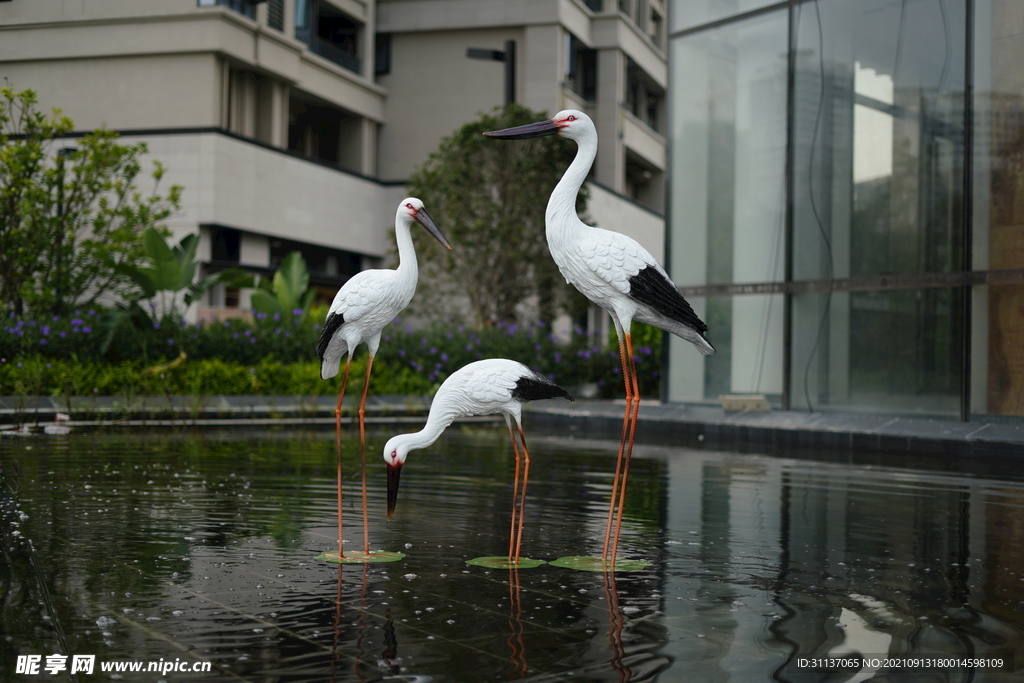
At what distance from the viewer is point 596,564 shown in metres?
5.25

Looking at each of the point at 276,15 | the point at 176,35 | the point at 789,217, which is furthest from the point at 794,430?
the point at 276,15

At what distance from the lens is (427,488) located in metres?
8.31

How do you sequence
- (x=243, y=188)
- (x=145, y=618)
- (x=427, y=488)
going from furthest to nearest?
(x=243, y=188), (x=427, y=488), (x=145, y=618)

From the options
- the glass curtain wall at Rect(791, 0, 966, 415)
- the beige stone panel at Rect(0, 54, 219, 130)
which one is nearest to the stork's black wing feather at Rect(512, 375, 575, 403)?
the glass curtain wall at Rect(791, 0, 966, 415)

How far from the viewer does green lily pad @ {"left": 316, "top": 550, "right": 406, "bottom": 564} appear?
5168 millimetres

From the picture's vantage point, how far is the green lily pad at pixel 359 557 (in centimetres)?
517

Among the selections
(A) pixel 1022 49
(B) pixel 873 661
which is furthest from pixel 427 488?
(A) pixel 1022 49

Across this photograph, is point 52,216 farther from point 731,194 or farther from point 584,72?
point 584,72

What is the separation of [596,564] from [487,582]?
76cm

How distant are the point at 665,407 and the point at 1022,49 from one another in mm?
7711

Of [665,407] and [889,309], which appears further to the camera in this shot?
[665,407]

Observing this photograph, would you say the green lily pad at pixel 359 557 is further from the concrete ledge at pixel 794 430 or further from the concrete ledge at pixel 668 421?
the concrete ledge at pixel 794 430

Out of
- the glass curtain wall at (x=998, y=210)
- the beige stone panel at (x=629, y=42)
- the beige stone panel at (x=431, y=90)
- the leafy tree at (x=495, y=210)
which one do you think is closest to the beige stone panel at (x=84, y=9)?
the leafy tree at (x=495, y=210)

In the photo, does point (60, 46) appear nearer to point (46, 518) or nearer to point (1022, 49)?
point (46, 518)
